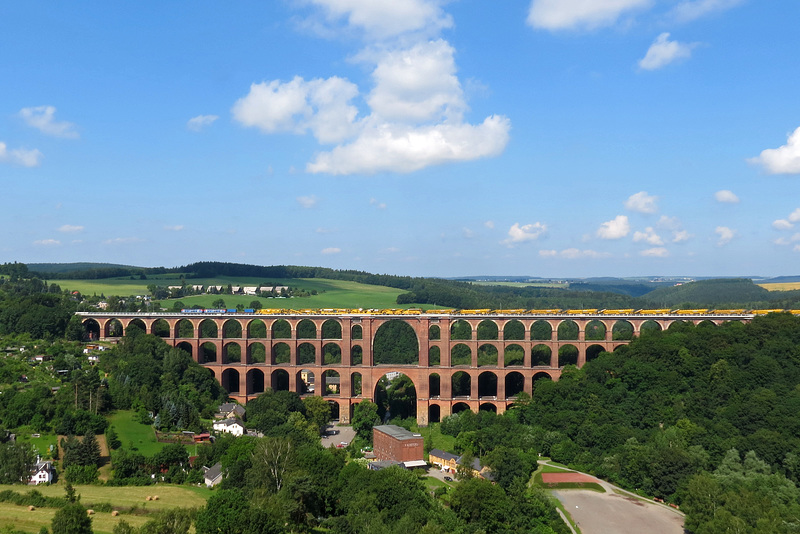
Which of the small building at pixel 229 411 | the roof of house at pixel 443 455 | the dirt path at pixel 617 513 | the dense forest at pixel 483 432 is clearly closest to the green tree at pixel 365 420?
the dense forest at pixel 483 432

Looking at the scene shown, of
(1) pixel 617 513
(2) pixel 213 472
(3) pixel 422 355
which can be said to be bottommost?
(1) pixel 617 513

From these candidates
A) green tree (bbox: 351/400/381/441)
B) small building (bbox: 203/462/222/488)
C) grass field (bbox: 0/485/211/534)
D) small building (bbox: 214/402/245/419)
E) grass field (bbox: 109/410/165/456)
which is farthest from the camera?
small building (bbox: 214/402/245/419)

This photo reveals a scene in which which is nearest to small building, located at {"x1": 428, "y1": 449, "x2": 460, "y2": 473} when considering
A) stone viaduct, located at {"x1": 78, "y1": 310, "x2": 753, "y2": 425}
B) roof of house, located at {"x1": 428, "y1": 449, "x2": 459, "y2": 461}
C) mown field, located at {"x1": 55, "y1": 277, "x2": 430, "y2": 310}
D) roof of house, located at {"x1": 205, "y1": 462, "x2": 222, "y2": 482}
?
roof of house, located at {"x1": 428, "y1": 449, "x2": 459, "y2": 461}

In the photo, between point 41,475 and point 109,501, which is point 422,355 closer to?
point 109,501

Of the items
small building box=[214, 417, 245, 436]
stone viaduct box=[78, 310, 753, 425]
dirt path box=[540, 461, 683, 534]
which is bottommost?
dirt path box=[540, 461, 683, 534]

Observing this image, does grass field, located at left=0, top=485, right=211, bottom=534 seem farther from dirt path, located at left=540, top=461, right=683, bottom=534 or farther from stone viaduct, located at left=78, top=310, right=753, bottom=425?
stone viaduct, located at left=78, top=310, right=753, bottom=425

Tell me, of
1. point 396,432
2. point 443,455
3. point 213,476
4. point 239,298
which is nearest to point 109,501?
point 213,476

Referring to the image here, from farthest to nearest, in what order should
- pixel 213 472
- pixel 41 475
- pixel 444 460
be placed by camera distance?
pixel 444 460, pixel 213 472, pixel 41 475

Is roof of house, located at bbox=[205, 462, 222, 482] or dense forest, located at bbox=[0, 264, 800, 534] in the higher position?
dense forest, located at bbox=[0, 264, 800, 534]
